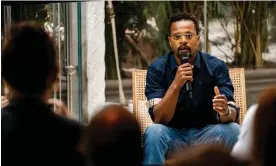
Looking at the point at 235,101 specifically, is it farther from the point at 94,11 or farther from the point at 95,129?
the point at 95,129

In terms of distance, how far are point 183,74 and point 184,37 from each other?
34 cm

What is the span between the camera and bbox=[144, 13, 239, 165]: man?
4.39m

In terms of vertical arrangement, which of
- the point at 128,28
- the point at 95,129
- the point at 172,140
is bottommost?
the point at 172,140

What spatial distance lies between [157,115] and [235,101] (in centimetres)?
65

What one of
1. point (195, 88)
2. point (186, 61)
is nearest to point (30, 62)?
point (186, 61)

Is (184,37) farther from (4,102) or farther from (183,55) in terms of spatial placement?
(4,102)

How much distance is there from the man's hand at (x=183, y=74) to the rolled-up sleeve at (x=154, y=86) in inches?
9.5

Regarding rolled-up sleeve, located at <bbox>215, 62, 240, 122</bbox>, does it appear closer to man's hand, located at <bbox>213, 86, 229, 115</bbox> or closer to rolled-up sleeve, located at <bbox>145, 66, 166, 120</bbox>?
man's hand, located at <bbox>213, 86, 229, 115</bbox>

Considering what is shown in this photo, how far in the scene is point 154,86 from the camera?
15.2 feet

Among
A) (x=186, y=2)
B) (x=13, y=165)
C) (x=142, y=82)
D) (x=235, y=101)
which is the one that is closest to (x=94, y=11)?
(x=186, y=2)

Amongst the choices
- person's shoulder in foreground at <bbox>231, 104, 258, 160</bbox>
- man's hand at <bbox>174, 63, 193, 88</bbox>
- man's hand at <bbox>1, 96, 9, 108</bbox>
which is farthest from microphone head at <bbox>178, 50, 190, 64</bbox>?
man's hand at <bbox>1, 96, 9, 108</bbox>

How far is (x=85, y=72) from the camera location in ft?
20.1

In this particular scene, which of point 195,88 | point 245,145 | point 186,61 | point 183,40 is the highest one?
point 183,40

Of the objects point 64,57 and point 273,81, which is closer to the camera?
point 64,57
